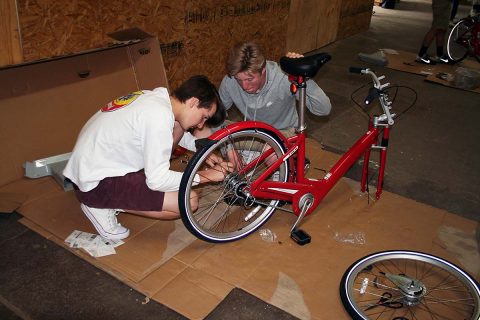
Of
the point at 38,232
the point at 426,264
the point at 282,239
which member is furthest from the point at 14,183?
the point at 426,264

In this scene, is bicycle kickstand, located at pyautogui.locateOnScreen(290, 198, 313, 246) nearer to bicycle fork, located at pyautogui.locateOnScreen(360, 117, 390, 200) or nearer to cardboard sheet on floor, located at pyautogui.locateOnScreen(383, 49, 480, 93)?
bicycle fork, located at pyautogui.locateOnScreen(360, 117, 390, 200)

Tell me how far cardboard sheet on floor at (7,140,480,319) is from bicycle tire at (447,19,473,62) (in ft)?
12.5

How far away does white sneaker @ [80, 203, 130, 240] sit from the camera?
6.56 ft

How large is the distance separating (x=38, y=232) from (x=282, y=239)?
1.23 meters

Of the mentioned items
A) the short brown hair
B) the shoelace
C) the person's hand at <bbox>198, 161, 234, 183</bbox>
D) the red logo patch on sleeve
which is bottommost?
the shoelace

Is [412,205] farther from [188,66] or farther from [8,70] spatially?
[8,70]

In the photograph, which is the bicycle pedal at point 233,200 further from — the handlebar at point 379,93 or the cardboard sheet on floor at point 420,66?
the cardboard sheet on floor at point 420,66

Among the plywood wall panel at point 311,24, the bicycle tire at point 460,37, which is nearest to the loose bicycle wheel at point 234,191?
the plywood wall panel at point 311,24

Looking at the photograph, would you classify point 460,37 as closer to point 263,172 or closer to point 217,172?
point 263,172

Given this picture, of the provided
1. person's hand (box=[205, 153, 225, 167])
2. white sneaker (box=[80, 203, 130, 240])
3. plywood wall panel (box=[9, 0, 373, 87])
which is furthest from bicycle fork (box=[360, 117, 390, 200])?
plywood wall panel (box=[9, 0, 373, 87])

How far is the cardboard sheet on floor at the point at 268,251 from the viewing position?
5.90 ft

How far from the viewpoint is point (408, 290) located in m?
1.70

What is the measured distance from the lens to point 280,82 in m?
2.24

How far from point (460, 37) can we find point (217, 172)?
5.06m
